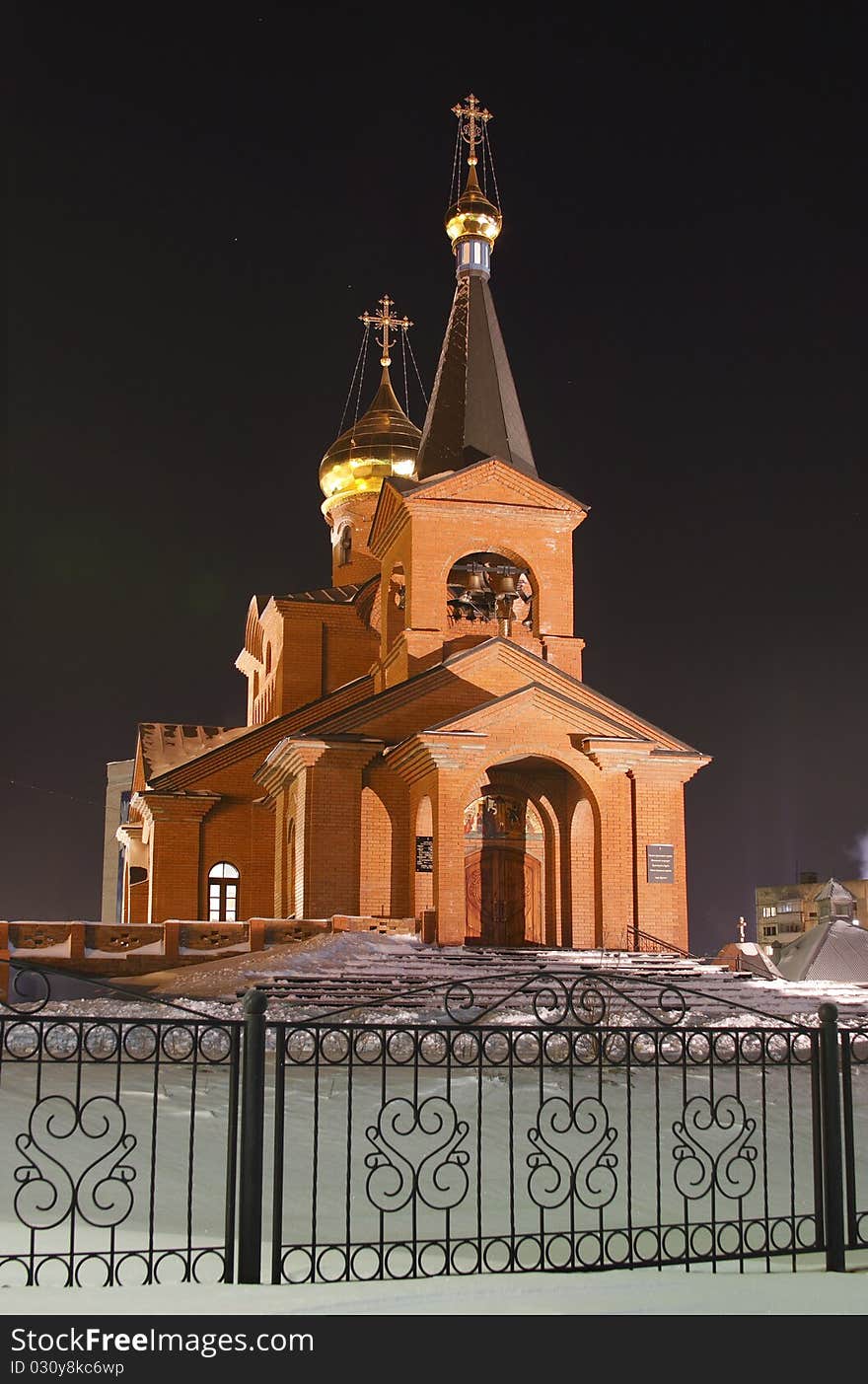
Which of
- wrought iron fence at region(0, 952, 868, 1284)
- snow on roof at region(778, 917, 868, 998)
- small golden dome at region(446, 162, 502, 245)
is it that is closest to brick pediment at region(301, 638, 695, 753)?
small golden dome at region(446, 162, 502, 245)

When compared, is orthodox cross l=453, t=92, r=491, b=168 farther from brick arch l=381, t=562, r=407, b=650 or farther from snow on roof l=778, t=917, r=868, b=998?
snow on roof l=778, t=917, r=868, b=998

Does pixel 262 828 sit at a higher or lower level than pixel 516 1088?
higher

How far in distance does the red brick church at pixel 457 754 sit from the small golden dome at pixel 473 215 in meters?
0.04

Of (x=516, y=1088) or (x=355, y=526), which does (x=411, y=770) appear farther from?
(x=355, y=526)

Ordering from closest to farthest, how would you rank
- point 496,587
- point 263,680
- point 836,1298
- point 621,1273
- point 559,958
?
point 836,1298 < point 621,1273 < point 559,958 < point 496,587 < point 263,680

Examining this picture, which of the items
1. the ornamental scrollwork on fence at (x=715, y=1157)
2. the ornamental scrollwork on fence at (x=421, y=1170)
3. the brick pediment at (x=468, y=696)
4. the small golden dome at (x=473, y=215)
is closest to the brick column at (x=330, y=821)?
the brick pediment at (x=468, y=696)

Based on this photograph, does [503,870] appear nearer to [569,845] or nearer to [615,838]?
[569,845]

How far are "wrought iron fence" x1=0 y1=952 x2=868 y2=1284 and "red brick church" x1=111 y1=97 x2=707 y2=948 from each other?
9330 millimetres

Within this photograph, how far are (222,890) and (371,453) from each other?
11414 mm

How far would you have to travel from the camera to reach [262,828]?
25.5 meters

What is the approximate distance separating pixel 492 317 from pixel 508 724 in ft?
29.4

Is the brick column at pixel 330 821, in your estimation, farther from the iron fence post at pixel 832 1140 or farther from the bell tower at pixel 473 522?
the iron fence post at pixel 832 1140

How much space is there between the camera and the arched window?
2525cm

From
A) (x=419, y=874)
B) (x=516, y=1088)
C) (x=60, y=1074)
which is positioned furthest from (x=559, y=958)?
(x=60, y=1074)
